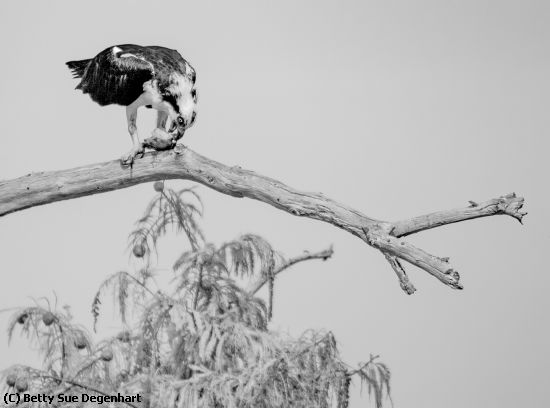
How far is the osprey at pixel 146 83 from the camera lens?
9.83 m

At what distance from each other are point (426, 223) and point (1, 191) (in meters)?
3.47

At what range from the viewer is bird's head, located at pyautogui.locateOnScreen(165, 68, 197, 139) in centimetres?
972

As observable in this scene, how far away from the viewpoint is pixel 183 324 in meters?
7.86

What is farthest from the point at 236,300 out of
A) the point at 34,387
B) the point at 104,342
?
the point at 34,387

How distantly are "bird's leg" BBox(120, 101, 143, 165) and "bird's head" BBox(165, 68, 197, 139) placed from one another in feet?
1.01

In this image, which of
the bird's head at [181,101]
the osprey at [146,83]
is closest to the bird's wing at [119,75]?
the osprey at [146,83]

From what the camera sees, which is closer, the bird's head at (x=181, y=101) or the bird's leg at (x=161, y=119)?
the bird's head at (x=181, y=101)

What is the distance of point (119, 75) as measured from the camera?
10055 millimetres

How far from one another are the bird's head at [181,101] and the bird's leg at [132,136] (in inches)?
12.1

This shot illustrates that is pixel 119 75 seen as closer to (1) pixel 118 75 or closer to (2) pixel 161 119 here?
(1) pixel 118 75

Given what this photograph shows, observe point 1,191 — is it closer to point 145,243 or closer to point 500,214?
point 145,243

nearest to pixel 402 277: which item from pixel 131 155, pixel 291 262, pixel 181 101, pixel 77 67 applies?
pixel 291 262

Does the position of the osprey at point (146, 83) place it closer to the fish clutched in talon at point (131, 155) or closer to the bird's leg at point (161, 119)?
the bird's leg at point (161, 119)

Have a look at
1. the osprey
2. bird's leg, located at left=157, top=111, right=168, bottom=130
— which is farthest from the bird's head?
bird's leg, located at left=157, top=111, right=168, bottom=130
